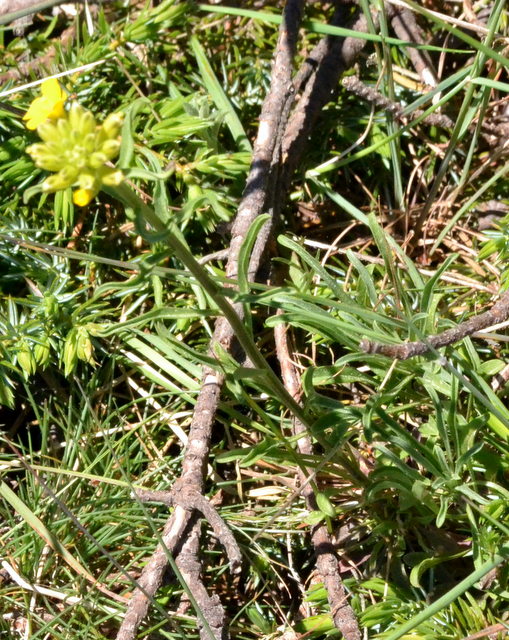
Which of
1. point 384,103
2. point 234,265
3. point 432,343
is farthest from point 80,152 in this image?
point 384,103

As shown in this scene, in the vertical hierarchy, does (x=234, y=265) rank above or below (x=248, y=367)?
above

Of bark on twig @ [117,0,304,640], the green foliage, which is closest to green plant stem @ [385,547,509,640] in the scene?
the green foliage

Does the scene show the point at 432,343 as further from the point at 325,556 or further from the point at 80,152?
the point at 80,152

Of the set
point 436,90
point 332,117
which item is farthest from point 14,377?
point 436,90

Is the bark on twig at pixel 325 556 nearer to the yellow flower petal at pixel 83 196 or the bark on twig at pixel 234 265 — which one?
the bark on twig at pixel 234 265

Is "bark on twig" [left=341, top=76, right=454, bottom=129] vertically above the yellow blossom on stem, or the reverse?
the yellow blossom on stem

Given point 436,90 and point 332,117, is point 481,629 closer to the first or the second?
point 436,90

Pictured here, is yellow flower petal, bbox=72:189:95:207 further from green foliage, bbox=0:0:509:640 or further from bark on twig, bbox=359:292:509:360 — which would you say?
bark on twig, bbox=359:292:509:360
